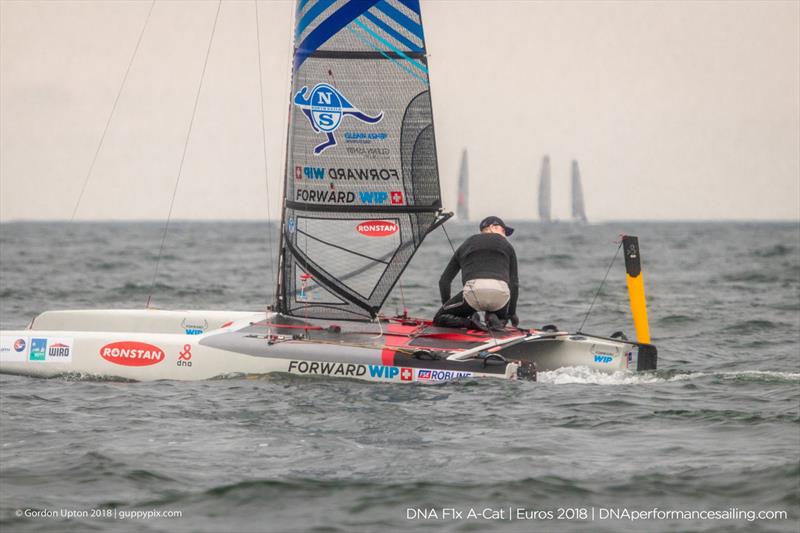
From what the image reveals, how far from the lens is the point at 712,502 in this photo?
6324 mm

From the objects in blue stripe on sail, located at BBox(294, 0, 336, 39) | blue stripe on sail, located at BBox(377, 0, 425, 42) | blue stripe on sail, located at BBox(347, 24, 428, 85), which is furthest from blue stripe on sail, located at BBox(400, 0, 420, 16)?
blue stripe on sail, located at BBox(294, 0, 336, 39)

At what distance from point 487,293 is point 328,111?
2.60 m

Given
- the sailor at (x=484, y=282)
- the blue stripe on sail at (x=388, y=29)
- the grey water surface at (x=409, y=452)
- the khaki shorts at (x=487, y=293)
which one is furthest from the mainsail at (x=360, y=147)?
the grey water surface at (x=409, y=452)

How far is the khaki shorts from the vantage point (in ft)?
34.6

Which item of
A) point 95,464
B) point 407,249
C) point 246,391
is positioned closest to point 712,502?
point 95,464

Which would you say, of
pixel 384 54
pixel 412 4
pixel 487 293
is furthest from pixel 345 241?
pixel 412 4

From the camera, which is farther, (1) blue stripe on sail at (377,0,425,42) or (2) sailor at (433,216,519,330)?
(1) blue stripe on sail at (377,0,425,42)

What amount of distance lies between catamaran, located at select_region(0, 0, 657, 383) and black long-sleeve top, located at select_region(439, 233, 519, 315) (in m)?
0.53

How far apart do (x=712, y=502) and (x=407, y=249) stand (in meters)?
5.68

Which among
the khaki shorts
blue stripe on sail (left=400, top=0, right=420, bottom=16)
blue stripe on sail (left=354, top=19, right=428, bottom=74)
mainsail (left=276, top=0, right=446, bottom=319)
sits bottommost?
the khaki shorts

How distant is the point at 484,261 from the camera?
420 inches

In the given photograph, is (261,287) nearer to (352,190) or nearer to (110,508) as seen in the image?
(352,190)

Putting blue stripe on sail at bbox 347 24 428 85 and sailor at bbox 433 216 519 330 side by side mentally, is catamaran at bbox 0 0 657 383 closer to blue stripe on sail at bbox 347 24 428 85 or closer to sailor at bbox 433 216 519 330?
blue stripe on sail at bbox 347 24 428 85

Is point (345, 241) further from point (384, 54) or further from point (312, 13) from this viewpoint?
point (312, 13)
